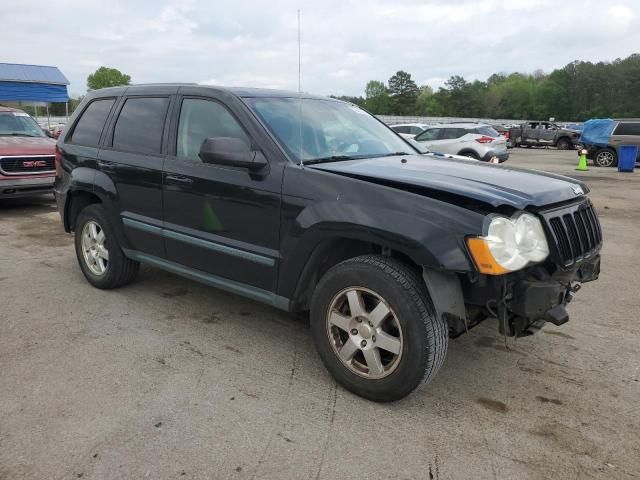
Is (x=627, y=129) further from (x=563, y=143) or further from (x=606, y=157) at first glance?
(x=563, y=143)

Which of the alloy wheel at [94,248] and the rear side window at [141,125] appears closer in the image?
the rear side window at [141,125]

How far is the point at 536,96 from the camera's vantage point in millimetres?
106562

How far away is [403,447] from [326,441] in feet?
1.28

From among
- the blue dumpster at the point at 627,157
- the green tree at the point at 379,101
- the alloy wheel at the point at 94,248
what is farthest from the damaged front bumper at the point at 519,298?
the green tree at the point at 379,101

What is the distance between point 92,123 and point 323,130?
7.77 feet

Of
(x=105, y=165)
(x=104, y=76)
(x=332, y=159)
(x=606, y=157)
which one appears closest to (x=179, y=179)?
(x=105, y=165)

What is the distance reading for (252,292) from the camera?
3.60 m

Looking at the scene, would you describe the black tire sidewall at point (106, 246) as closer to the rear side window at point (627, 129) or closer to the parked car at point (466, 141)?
the parked car at point (466, 141)

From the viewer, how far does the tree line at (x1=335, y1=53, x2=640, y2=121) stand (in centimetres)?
8644

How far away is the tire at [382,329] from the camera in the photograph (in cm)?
278

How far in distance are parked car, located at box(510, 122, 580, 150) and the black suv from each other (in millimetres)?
32372

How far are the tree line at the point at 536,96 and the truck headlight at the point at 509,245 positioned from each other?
86.5 m

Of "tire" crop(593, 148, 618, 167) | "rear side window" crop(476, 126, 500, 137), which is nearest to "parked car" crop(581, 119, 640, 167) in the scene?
"tire" crop(593, 148, 618, 167)

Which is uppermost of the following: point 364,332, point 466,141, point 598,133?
point 598,133
